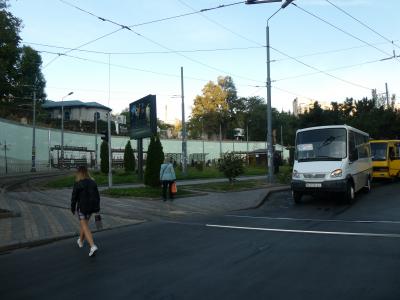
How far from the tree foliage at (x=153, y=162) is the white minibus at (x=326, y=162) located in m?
6.26

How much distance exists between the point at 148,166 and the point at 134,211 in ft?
18.1

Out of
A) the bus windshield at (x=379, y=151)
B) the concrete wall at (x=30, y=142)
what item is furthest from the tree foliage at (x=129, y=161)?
the bus windshield at (x=379, y=151)

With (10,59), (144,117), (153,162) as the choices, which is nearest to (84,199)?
(153,162)

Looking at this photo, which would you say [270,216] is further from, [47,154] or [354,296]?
[47,154]

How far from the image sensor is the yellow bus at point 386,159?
23344 millimetres

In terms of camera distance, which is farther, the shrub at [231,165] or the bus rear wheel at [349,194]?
the shrub at [231,165]

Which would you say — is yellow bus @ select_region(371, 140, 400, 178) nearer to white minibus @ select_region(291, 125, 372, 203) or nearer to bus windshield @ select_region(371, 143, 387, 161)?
bus windshield @ select_region(371, 143, 387, 161)

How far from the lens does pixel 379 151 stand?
23.6 metres

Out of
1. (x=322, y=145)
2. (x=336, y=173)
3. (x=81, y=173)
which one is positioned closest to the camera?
(x=81, y=173)

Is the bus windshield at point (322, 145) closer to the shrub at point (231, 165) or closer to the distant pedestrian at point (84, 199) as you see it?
the shrub at point (231, 165)

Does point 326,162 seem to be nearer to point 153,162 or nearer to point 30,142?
point 153,162

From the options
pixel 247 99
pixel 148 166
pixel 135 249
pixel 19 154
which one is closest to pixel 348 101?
pixel 148 166

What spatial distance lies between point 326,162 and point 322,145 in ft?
2.42

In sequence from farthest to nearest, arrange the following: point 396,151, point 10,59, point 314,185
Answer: point 10,59 → point 396,151 → point 314,185
